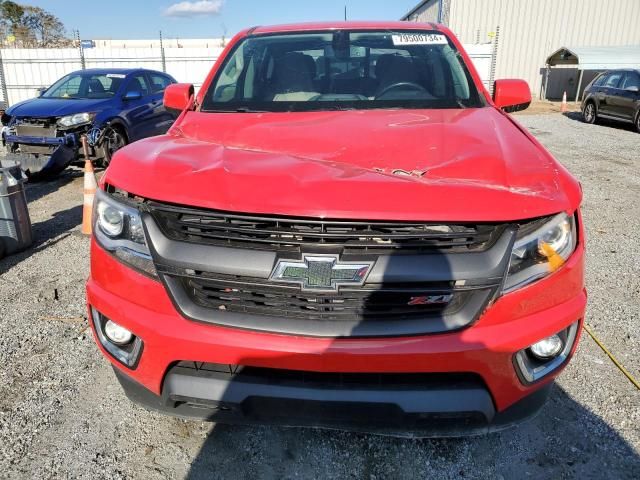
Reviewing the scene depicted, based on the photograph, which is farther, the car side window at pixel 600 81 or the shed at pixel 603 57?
the shed at pixel 603 57

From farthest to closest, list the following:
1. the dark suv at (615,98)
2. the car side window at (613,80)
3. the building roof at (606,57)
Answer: the building roof at (606,57), the car side window at (613,80), the dark suv at (615,98)

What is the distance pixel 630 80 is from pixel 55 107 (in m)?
13.9

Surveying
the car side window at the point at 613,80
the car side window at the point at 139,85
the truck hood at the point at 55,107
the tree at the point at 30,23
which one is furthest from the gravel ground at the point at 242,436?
the tree at the point at 30,23

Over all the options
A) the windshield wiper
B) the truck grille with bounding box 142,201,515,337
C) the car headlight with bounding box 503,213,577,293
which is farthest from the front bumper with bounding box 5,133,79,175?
the car headlight with bounding box 503,213,577,293

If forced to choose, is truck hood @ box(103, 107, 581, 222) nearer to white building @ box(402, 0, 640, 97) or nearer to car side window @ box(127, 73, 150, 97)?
car side window @ box(127, 73, 150, 97)

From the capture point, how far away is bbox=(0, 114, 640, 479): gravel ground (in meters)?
2.11

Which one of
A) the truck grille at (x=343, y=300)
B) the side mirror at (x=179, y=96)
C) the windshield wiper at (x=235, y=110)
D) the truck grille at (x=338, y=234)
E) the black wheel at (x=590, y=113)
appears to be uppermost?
the side mirror at (x=179, y=96)

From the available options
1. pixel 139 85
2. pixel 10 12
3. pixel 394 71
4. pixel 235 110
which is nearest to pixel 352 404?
pixel 235 110

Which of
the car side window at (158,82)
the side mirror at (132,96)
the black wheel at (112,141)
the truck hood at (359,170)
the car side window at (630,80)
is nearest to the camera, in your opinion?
the truck hood at (359,170)

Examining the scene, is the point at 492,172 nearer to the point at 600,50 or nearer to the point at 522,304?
the point at 522,304

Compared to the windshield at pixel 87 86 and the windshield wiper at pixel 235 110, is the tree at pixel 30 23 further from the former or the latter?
the windshield wiper at pixel 235 110

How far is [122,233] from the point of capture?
1.89 meters

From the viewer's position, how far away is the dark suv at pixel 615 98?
1305cm

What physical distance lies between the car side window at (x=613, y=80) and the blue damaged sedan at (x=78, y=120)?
41.3 ft
